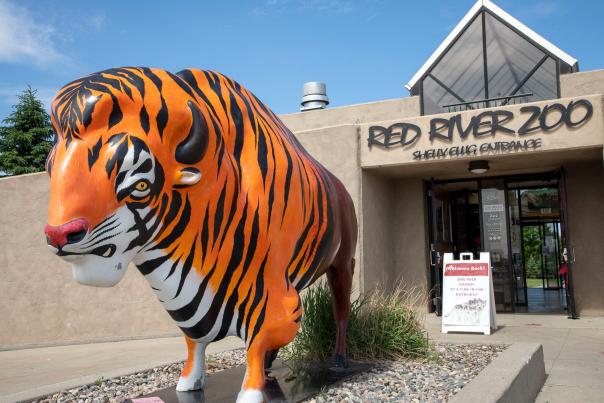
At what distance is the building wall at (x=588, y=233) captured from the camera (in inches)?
422

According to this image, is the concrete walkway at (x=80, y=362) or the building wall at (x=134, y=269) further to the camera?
the building wall at (x=134, y=269)

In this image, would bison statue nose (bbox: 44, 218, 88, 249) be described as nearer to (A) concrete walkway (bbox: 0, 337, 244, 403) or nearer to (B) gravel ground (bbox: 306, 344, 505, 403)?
(B) gravel ground (bbox: 306, 344, 505, 403)

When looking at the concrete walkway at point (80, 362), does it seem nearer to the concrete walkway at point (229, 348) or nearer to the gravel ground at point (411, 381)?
the concrete walkway at point (229, 348)

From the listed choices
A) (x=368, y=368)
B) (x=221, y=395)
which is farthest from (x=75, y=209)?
(x=368, y=368)

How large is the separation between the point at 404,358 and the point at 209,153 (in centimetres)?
333

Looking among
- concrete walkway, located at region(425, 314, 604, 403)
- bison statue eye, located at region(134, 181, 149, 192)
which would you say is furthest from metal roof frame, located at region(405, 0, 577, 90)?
bison statue eye, located at region(134, 181, 149, 192)

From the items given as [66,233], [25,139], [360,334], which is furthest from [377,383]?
[25,139]

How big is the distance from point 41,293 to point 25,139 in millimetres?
16469

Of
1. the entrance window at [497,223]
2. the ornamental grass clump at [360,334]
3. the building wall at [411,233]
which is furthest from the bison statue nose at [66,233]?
the building wall at [411,233]

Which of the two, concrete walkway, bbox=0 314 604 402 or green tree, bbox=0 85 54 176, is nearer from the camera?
concrete walkway, bbox=0 314 604 402

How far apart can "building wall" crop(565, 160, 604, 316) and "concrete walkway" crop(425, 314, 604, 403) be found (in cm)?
55

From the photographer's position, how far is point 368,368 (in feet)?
15.7

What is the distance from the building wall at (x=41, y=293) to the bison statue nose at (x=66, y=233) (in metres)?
9.50

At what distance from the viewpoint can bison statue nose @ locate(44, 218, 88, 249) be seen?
7.50ft
